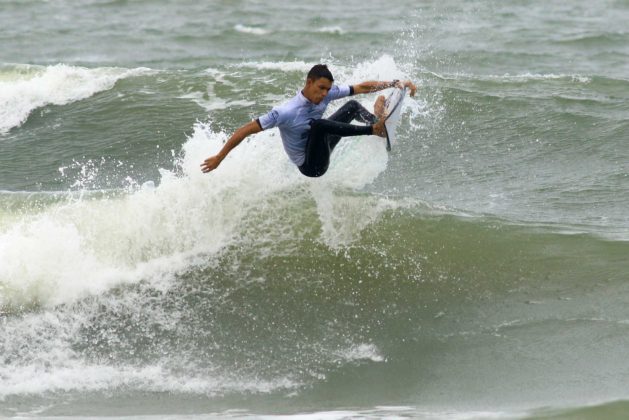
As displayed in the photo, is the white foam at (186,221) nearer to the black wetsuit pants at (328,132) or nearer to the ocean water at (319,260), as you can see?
the ocean water at (319,260)

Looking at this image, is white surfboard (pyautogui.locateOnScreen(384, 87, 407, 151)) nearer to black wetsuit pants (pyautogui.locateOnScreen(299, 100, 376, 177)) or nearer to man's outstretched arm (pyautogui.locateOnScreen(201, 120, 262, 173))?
black wetsuit pants (pyautogui.locateOnScreen(299, 100, 376, 177))

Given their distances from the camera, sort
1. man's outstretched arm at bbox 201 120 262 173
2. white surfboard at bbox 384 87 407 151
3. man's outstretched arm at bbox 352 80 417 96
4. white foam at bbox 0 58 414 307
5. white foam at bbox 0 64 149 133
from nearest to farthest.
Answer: man's outstretched arm at bbox 201 120 262 173, man's outstretched arm at bbox 352 80 417 96, white surfboard at bbox 384 87 407 151, white foam at bbox 0 58 414 307, white foam at bbox 0 64 149 133

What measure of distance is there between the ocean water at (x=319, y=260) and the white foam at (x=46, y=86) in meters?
0.14

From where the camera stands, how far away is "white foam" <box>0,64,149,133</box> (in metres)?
15.7

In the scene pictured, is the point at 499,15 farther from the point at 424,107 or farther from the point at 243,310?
the point at 243,310

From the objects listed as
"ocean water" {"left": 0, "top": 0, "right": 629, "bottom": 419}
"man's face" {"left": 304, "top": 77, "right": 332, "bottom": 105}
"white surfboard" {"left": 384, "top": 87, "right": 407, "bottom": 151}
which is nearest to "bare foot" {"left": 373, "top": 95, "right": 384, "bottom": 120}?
"white surfboard" {"left": 384, "top": 87, "right": 407, "bottom": 151}

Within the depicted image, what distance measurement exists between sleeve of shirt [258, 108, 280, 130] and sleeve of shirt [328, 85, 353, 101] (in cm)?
60

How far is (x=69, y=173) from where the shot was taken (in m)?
13.0

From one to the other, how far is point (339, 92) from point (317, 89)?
45cm

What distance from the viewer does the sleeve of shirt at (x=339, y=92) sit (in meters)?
8.26

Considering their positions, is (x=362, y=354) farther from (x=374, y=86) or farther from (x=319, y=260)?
(x=374, y=86)

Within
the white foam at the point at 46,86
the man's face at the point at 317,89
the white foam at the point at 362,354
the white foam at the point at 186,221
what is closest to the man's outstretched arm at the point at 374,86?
the man's face at the point at 317,89

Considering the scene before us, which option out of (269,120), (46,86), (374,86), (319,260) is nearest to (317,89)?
(269,120)

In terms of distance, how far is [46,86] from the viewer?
16578 mm
